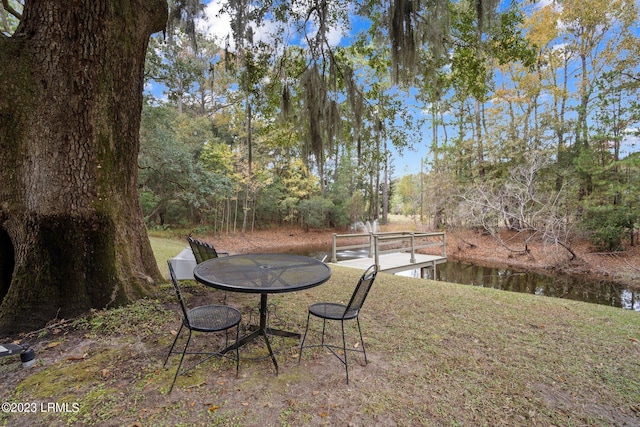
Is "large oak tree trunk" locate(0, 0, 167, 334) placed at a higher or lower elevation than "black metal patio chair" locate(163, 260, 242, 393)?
higher

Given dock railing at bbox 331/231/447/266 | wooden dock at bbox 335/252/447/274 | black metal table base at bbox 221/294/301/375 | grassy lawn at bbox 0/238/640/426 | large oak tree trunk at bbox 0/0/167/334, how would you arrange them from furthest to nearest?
wooden dock at bbox 335/252/447/274, dock railing at bbox 331/231/447/266, large oak tree trunk at bbox 0/0/167/334, black metal table base at bbox 221/294/301/375, grassy lawn at bbox 0/238/640/426

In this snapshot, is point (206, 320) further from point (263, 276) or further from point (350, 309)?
point (350, 309)

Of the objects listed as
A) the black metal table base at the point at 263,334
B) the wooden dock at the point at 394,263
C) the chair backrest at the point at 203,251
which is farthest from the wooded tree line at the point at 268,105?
the wooden dock at the point at 394,263

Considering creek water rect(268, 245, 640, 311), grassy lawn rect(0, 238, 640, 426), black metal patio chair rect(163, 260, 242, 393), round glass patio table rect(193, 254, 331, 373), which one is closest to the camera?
grassy lawn rect(0, 238, 640, 426)

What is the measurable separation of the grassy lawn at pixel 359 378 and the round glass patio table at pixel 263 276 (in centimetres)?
22

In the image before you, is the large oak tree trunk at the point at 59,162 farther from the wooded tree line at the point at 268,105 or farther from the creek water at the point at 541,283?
the creek water at the point at 541,283

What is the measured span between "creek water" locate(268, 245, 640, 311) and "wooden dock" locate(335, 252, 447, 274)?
34 cm

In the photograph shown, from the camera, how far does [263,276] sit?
86.3 inches

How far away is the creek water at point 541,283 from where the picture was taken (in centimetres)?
642

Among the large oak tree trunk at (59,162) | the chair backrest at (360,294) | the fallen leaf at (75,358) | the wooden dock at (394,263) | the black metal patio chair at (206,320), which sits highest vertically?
the large oak tree trunk at (59,162)

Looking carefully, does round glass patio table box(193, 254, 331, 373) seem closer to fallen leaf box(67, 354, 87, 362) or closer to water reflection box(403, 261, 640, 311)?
fallen leaf box(67, 354, 87, 362)

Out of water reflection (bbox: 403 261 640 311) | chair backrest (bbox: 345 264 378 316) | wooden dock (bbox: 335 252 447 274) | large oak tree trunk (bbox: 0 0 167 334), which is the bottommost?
water reflection (bbox: 403 261 640 311)

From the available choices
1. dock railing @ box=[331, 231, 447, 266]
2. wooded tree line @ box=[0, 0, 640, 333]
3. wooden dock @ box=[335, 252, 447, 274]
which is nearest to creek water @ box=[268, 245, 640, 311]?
wooden dock @ box=[335, 252, 447, 274]

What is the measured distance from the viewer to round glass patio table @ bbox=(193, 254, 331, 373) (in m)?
1.93
